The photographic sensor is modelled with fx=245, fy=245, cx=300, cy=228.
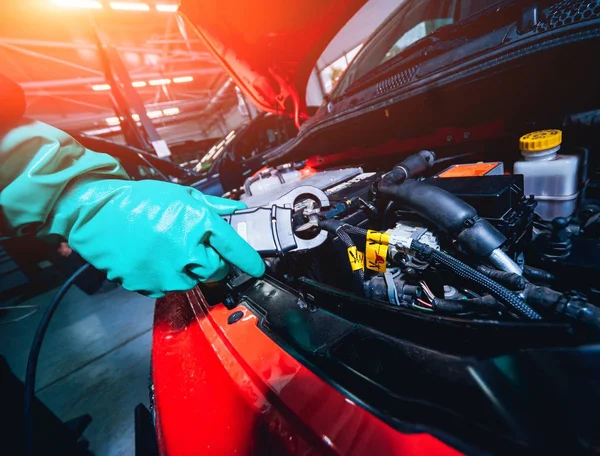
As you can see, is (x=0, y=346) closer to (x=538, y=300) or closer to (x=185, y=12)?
(x=185, y=12)

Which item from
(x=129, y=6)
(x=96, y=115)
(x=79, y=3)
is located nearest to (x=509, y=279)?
(x=79, y=3)

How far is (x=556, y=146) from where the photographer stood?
915 mm

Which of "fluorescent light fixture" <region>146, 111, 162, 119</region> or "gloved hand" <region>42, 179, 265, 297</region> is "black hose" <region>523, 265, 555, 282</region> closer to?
"gloved hand" <region>42, 179, 265, 297</region>

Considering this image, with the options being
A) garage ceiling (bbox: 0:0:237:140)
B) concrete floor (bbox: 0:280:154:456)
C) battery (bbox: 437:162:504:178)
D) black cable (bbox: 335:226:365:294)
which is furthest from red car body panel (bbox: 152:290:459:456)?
garage ceiling (bbox: 0:0:237:140)

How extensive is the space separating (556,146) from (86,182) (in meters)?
1.85

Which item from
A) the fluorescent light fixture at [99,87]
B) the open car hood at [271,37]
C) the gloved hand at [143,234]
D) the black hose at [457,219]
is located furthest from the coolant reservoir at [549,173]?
the fluorescent light fixture at [99,87]

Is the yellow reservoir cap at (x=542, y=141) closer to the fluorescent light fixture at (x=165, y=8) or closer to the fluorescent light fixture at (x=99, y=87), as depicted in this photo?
the fluorescent light fixture at (x=165, y=8)

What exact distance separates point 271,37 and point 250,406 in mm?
3082

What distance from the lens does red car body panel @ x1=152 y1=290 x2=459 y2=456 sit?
0.49 metres

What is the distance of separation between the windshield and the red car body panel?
167 cm

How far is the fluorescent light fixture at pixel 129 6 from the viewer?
5154mm

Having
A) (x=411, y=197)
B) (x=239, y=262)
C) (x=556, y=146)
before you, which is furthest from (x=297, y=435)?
(x=556, y=146)

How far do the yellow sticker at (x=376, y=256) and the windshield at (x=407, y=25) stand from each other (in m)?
1.21

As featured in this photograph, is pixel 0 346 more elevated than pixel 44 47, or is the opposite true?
pixel 44 47
